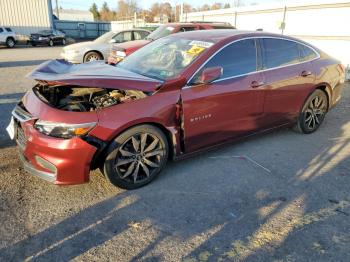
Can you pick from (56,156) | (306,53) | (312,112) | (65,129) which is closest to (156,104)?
(65,129)

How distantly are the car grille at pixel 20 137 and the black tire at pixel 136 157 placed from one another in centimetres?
86

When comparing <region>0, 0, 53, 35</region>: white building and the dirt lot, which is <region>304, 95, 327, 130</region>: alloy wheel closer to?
the dirt lot

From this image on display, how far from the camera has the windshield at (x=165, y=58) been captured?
3.95 metres

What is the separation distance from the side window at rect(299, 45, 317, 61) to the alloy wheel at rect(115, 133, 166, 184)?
9.38 feet

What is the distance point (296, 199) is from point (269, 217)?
0.51 meters

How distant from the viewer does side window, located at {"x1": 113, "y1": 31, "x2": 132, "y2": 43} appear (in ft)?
42.3

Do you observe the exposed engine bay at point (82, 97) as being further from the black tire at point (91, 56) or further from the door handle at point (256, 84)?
the black tire at point (91, 56)

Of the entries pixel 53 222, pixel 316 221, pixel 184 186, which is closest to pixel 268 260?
pixel 316 221

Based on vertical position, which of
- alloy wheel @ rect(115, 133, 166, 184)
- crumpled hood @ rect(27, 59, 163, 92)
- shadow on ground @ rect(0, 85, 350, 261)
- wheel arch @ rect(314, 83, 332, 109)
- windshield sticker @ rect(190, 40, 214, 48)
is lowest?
shadow on ground @ rect(0, 85, 350, 261)

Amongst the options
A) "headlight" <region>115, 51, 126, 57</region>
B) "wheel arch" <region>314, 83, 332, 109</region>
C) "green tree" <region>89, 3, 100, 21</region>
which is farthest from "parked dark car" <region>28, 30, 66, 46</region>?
Answer: "green tree" <region>89, 3, 100, 21</region>

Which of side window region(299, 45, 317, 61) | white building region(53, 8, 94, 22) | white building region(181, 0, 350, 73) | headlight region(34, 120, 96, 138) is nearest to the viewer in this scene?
headlight region(34, 120, 96, 138)

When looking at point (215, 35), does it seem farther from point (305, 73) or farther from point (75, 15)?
point (75, 15)

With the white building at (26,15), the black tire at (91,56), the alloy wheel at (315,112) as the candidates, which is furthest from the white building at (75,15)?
the alloy wheel at (315,112)

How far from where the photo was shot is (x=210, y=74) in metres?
3.70
